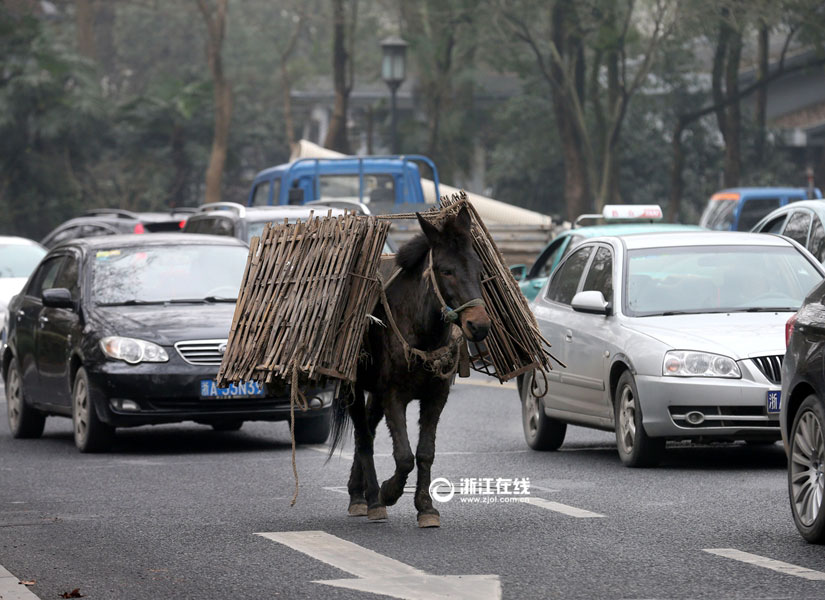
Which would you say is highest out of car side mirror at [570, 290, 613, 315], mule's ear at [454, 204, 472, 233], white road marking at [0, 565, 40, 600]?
mule's ear at [454, 204, 472, 233]

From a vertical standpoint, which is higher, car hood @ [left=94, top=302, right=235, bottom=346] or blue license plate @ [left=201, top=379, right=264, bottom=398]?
car hood @ [left=94, top=302, right=235, bottom=346]

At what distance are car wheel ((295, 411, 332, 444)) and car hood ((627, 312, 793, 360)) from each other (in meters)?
3.09


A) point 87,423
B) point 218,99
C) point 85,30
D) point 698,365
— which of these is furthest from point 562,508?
point 85,30

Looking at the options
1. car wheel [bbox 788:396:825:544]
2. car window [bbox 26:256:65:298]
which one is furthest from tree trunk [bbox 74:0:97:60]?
car wheel [bbox 788:396:825:544]

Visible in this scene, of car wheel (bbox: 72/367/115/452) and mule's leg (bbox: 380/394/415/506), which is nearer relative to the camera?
mule's leg (bbox: 380/394/415/506)

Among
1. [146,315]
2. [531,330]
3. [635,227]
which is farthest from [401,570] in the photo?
[635,227]

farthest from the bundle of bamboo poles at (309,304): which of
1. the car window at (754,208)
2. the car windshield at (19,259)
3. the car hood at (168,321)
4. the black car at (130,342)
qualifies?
the car window at (754,208)

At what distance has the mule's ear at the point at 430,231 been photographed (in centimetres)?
908

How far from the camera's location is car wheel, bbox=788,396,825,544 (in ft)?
28.2

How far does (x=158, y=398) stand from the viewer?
13.5 m

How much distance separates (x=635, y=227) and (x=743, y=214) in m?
17.1

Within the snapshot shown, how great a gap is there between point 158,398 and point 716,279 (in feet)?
13.8

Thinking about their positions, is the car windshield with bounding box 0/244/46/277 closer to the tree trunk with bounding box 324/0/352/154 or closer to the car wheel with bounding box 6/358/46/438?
the car wheel with bounding box 6/358/46/438

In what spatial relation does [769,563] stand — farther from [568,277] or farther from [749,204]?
[749,204]
